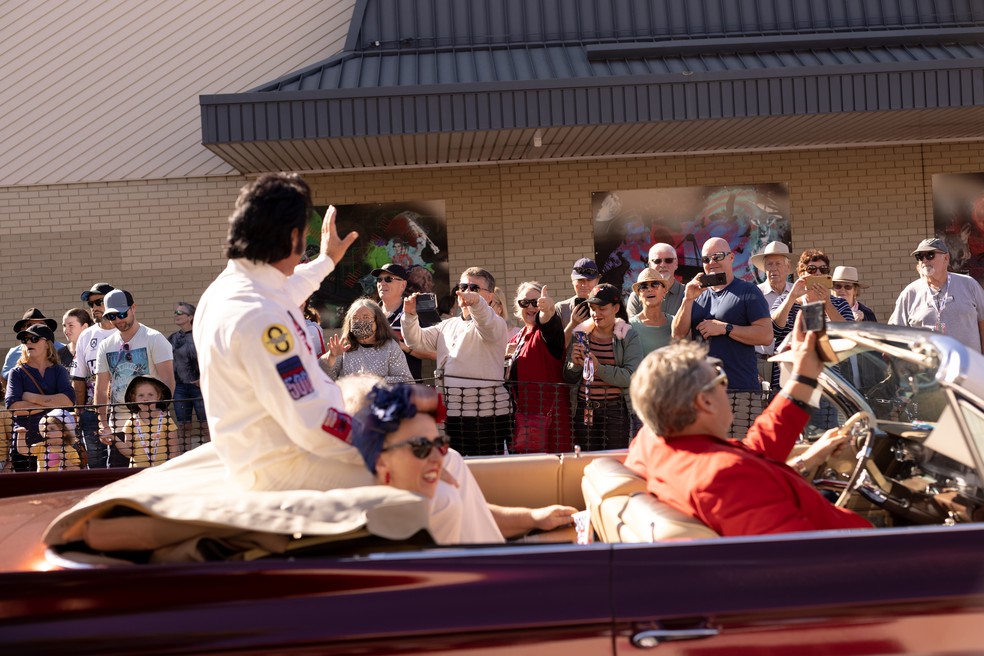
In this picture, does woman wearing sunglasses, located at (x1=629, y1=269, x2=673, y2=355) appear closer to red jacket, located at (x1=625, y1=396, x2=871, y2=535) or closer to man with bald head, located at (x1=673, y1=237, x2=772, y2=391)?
man with bald head, located at (x1=673, y1=237, x2=772, y2=391)

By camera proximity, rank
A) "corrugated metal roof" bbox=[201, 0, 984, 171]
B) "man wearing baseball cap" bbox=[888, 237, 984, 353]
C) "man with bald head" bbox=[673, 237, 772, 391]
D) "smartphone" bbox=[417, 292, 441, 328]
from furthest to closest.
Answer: "corrugated metal roof" bbox=[201, 0, 984, 171] < "man wearing baseball cap" bbox=[888, 237, 984, 353] < "smartphone" bbox=[417, 292, 441, 328] < "man with bald head" bbox=[673, 237, 772, 391]

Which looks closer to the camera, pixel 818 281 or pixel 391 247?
pixel 818 281

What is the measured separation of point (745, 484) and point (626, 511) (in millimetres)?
405

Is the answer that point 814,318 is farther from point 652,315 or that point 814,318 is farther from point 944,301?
point 944,301

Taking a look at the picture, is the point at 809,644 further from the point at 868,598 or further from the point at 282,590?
the point at 282,590

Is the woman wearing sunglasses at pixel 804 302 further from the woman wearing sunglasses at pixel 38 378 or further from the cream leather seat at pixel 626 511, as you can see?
the woman wearing sunglasses at pixel 38 378

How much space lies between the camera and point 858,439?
3.66 metres

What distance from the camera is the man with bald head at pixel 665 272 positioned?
6.68m

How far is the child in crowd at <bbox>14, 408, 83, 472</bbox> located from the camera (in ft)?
21.4

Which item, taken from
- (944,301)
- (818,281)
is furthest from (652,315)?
(944,301)

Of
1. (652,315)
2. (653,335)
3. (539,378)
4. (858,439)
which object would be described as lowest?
(858,439)

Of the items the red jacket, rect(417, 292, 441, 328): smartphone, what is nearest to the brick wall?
rect(417, 292, 441, 328): smartphone

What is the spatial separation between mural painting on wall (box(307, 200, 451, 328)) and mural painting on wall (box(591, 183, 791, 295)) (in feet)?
6.42

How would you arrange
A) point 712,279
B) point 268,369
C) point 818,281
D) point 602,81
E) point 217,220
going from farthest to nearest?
point 217,220 < point 602,81 < point 818,281 < point 712,279 < point 268,369
